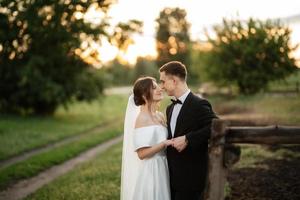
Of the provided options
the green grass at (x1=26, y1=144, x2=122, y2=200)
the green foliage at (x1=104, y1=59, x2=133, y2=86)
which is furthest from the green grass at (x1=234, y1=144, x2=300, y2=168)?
the green foliage at (x1=104, y1=59, x2=133, y2=86)

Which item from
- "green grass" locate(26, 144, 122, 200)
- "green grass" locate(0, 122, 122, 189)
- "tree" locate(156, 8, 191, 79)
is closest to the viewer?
"green grass" locate(26, 144, 122, 200)

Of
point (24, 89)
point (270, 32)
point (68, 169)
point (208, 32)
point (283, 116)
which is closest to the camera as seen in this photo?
point (68, 169)

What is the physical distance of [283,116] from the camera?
18766 mm

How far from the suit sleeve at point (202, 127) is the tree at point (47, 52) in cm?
813

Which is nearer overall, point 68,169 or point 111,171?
point 111,171

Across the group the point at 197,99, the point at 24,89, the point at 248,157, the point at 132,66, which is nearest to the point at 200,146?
the point at 197,99

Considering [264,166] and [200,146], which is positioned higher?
[200,146]

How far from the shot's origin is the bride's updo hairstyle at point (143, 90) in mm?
5895

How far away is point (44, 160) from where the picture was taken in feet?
43.6

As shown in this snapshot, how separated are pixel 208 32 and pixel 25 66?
15.7 metres

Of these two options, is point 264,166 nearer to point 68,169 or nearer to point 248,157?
point 248,157

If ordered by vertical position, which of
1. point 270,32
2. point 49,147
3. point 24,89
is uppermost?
point 270,32

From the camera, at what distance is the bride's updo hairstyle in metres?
5.89

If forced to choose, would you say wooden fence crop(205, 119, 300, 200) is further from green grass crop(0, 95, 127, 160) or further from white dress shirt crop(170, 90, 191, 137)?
green grass crop(0, 95, 127, 160)
